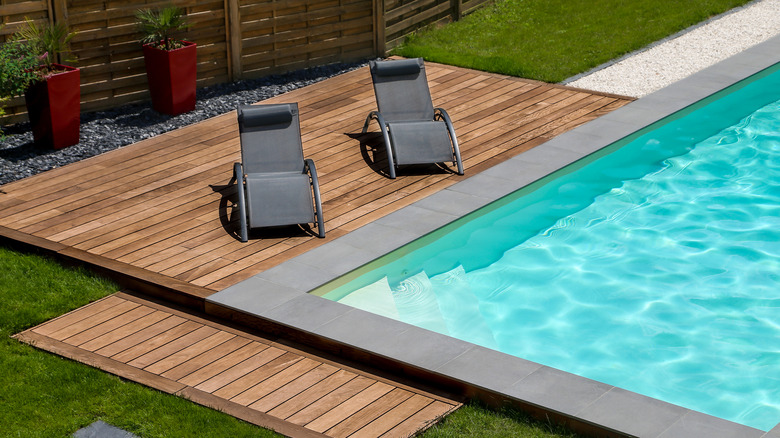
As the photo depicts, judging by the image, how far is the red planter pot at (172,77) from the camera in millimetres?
11133

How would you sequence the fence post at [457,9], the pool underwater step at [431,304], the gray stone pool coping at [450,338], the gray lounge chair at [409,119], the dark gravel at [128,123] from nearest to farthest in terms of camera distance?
the gray stone pool coping at [450,338] < the pool underwater step at [431,304] < the gray lounge chair at [409,119] < the dark gravel at [128,123] < the fence post at [457,9]

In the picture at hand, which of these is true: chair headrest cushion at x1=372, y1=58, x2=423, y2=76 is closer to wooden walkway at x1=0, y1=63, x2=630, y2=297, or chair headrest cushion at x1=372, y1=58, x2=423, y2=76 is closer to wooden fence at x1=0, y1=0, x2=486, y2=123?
wooden walkway at x1=0, y1=63, x2=630, y2=297

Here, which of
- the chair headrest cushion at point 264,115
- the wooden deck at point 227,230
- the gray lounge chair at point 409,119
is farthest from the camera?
the gray lounge chair at point 409,119

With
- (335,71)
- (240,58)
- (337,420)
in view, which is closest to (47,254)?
(337,420)

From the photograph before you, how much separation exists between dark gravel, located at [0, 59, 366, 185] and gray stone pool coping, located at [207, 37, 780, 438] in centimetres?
355

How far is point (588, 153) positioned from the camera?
1016 centimetres

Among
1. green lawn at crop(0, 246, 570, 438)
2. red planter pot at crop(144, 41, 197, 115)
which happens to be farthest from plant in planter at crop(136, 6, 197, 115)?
green lawn at crop(0, 246, 570, 438)

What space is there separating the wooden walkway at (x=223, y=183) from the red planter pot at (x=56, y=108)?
496mm

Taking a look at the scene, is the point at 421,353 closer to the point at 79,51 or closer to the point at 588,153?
the point at 588,153

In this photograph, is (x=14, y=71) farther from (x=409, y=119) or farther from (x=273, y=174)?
(x=409, y=119)

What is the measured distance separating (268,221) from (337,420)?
2591 mm

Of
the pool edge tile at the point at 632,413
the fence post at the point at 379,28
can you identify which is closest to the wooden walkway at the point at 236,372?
the pool edge tile at the point at 632,413

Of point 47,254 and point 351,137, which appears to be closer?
point 47,254

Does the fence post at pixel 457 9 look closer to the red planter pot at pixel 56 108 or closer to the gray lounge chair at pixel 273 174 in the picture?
the red planter pot at pixel 56 108
